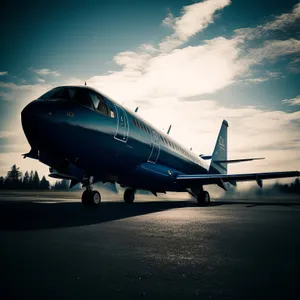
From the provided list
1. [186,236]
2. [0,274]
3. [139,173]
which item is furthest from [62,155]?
[0,274]

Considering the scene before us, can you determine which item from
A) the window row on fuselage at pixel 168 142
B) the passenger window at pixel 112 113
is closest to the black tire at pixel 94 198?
the passenger window at pixel 112 113

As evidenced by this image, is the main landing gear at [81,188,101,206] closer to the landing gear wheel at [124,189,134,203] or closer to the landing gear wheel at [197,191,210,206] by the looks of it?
the landing gear wheel at [124,189,134,203]

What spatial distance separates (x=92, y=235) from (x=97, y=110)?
5888 mm

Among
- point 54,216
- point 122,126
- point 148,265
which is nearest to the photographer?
point 148,265

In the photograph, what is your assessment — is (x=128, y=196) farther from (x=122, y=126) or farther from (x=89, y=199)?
(x=122, y=126)

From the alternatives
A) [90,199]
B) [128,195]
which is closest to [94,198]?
[90,199]

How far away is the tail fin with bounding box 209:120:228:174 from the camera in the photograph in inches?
980

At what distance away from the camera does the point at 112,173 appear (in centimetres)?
1134

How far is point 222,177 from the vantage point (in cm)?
1558

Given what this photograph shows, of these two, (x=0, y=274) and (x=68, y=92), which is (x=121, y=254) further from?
(x=68, y=92)

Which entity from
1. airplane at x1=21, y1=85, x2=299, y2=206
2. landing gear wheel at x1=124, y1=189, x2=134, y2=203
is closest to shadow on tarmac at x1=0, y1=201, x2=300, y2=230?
airplane at x1=21, y1=85, x2=299, y2=206

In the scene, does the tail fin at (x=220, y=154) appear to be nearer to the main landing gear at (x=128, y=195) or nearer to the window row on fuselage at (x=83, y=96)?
the main landing gear at (x=128, y=195)

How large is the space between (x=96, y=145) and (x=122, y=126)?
1.90 meters

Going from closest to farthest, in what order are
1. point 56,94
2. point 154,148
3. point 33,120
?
point 33,120 < point 56,94 < point 154,148
